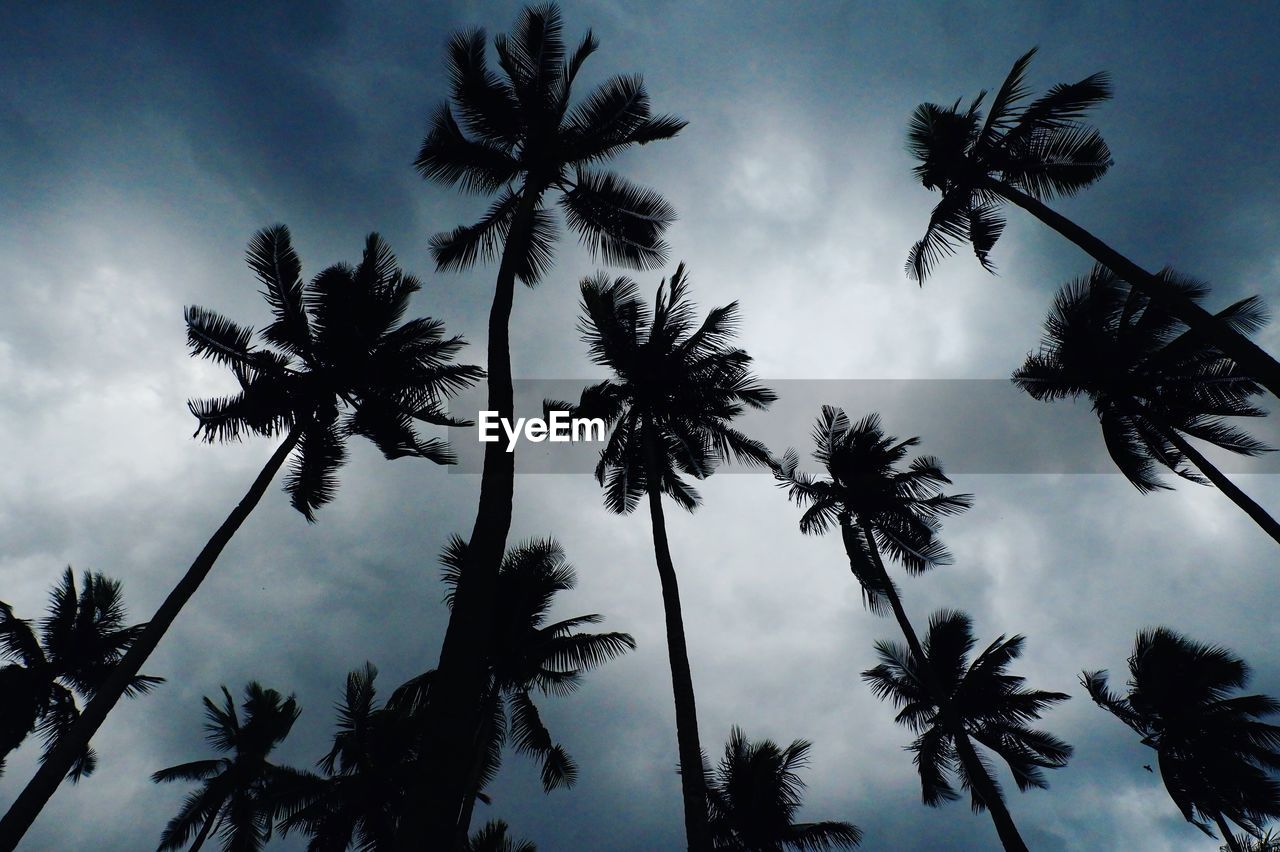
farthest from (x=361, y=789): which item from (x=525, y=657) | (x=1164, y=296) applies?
(x=1164, y=296)

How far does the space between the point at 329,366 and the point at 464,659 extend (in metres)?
11.7

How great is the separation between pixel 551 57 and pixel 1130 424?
1859 centimetres

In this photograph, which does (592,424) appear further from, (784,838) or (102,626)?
(102,626)

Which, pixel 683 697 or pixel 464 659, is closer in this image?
pixel 464 659

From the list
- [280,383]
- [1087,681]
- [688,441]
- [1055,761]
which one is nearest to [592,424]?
[688,441]

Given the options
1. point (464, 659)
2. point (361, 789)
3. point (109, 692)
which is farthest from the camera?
point (361, 789)

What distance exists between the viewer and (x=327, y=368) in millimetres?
14602

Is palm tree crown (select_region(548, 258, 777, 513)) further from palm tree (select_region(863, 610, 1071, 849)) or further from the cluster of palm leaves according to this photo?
palm tree (select_region(863, 610, 1071, 849))

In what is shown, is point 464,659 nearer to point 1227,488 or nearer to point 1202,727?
point 1227,488

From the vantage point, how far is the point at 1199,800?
64.0ft

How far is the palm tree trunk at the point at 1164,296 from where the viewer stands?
25.0 ft

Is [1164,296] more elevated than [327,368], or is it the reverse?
[327,368]

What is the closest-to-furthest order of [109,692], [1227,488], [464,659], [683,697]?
[464,659] < [109,692] < [683,697] < [1227,488]

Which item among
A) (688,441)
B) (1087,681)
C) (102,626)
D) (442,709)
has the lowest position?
(442,709)
